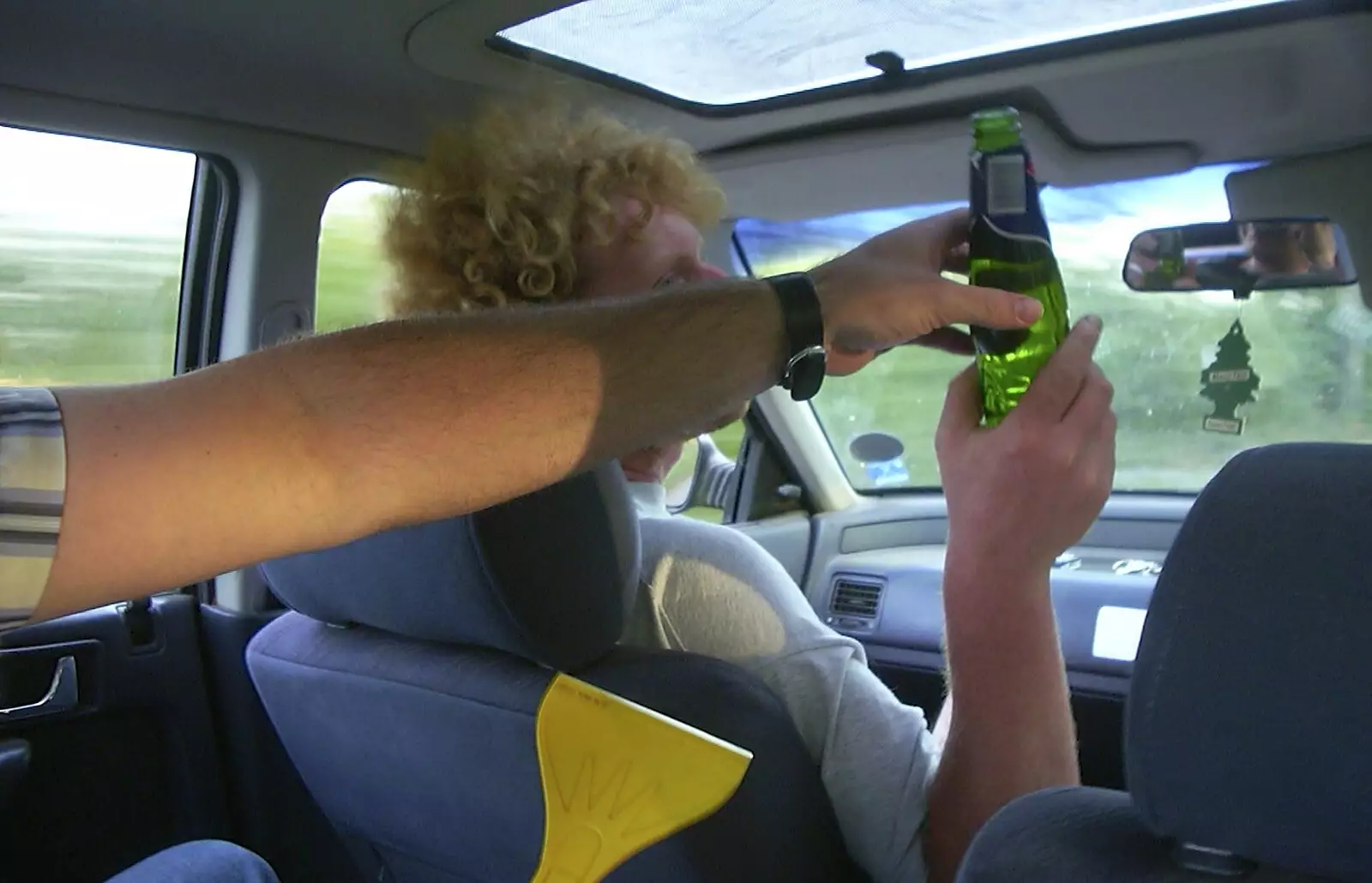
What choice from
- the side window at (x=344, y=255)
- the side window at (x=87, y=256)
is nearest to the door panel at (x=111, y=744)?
the side window at (x=87, y=256)

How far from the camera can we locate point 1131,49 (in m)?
2.04

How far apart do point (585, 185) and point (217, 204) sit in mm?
830

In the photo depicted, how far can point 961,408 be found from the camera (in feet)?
4.87

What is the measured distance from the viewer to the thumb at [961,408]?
1477 mm

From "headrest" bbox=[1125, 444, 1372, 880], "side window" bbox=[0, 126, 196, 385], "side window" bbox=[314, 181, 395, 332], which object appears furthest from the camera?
"side window" bbox=[314, 181, 395, 332]

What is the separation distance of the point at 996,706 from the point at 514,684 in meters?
0.60

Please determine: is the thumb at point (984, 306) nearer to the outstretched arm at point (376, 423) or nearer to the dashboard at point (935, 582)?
the outstretched arm at point (376, 423)

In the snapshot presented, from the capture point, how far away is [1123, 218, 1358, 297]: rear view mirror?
2.41 meters

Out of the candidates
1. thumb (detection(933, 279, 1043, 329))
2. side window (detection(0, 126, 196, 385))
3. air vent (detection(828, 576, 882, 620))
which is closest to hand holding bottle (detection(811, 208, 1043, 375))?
thumb (detection(933, 279, 1043, 329))

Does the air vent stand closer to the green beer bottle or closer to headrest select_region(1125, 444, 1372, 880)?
the green beer bottle

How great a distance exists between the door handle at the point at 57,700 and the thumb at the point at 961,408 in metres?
1.62

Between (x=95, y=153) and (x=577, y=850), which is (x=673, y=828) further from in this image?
(x=95, y=153)

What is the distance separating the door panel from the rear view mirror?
2173 mm

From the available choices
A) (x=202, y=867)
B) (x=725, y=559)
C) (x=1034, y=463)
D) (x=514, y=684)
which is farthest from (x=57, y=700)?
(x=1034, y=463)
